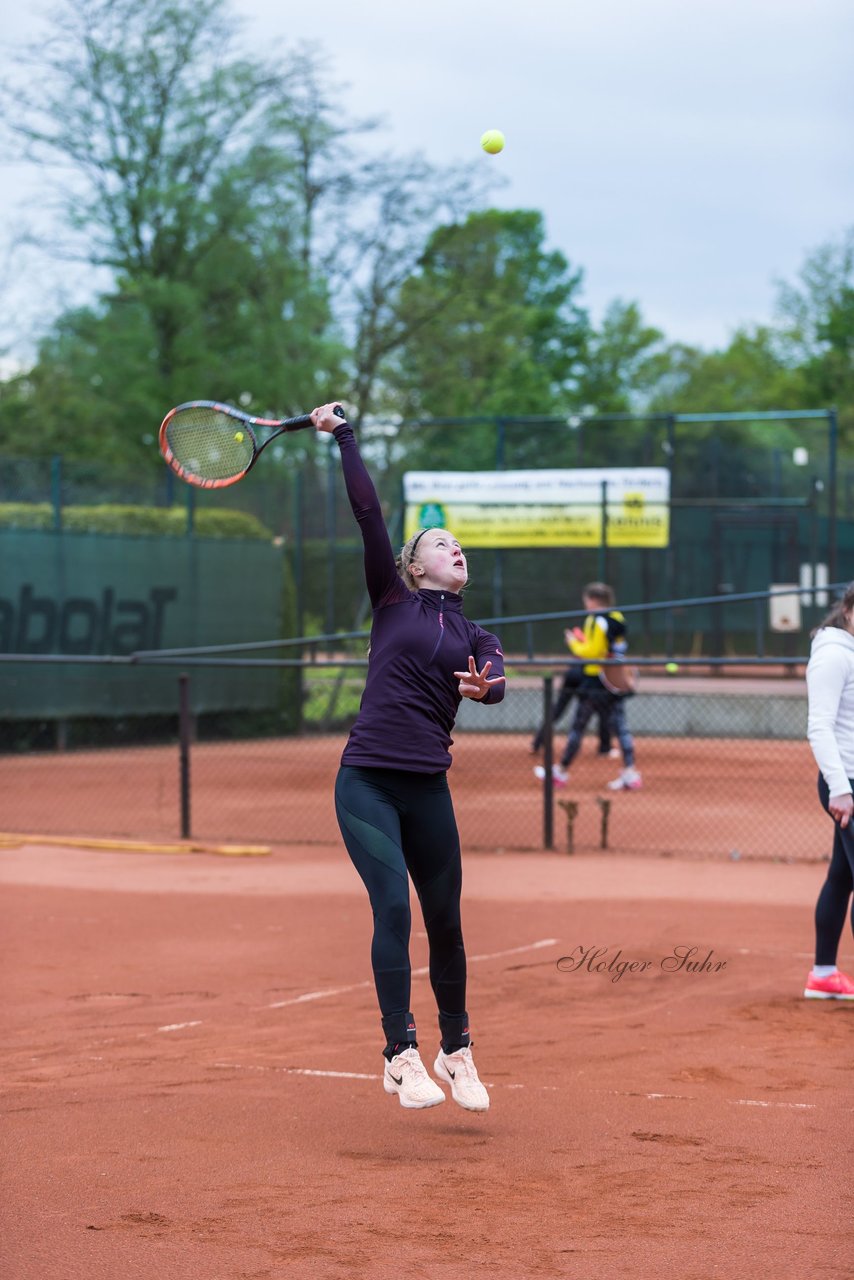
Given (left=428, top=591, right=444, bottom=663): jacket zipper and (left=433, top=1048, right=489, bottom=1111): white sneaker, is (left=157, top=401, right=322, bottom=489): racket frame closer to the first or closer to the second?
(left=428, top=591, right=444, bottom=663): jacket zipper

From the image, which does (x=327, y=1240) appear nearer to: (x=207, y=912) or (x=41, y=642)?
(x=207, y=912)

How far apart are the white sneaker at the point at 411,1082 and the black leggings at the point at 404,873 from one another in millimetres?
62

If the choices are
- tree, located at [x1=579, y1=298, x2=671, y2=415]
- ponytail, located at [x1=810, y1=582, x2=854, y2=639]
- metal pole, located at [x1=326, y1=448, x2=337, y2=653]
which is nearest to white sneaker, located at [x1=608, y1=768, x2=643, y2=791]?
metal pole, located at [x1=326, y1=448, x2=337, y2=653]

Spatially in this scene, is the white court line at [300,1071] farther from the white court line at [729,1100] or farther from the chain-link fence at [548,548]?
the chain-link fence at [548,548]

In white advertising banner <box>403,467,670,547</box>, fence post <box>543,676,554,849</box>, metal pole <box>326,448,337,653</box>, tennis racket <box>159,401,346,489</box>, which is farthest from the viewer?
white advertising banner <box>403,467,670,547</box>

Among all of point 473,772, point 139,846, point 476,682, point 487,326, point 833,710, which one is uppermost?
point 487,326

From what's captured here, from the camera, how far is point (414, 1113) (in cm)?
514

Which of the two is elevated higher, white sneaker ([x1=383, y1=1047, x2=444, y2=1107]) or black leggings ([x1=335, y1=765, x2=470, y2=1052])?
black leggings ([x1=335, y1=765, x2=470, y2=1052])

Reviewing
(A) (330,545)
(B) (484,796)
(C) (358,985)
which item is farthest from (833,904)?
(A) (330,545)

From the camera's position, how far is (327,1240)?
3826 mm

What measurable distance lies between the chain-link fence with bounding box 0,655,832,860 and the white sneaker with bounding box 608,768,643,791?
2.6 inches

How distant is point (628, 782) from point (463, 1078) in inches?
396

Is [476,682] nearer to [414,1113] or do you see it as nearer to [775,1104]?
[414,1113]

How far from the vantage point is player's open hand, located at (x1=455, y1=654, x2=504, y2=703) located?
4.79 meters
